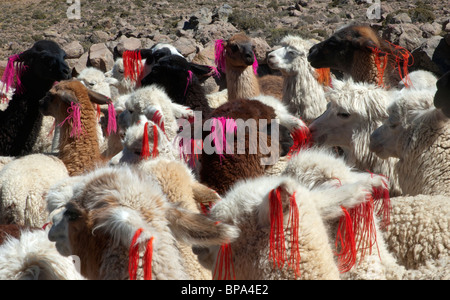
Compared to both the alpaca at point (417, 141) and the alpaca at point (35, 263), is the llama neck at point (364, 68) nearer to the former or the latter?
the alpaca at point (417, 141)

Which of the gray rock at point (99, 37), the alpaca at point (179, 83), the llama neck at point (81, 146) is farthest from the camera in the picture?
the gray rock at point (99, 37)

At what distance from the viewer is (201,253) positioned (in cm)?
268

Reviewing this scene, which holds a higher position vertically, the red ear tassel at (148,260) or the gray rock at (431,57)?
the gray rock at (431,57)

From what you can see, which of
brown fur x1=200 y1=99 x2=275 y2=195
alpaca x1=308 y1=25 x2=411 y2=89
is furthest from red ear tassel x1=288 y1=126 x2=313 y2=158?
alpaca x1=308 y1=25 x2=411 y2=89

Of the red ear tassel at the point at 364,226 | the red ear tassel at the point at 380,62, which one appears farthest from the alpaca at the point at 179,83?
the red ear tassel at the point at 364,226

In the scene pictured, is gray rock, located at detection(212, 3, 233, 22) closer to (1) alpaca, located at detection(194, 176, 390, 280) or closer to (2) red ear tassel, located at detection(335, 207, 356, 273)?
(2) red ear tassel, located at detection(335, 207, 356, 273)

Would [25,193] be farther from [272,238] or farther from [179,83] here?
[272,238]

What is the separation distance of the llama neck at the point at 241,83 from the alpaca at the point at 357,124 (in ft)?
8.08

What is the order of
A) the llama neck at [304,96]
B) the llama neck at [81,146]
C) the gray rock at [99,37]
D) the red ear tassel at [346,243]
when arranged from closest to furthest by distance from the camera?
the red ear tassel at [346,243], the llama neck at [81,146], the llama neck at [304,96], the gray rock at [99,37]

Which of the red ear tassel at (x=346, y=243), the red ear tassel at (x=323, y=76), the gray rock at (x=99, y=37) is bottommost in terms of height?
the red ear tassel at (x=346, y=243)

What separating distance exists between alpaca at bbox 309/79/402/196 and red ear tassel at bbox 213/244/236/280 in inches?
99.9

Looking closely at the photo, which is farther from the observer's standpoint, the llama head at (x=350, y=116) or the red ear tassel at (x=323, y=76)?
the red ear tassel at (x=323, y=76)

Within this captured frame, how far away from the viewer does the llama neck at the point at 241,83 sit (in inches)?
290

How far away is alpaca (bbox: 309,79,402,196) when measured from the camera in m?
4.84
